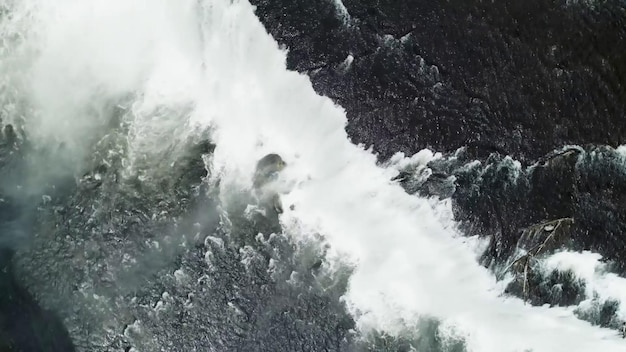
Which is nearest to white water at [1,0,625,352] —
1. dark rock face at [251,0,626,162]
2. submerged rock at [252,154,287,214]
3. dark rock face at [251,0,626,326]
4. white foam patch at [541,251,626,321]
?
submerged rock at [252,154,287,214]

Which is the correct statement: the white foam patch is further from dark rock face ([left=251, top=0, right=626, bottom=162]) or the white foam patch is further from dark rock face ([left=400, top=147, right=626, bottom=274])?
dark rock face ([left=251, top=0, right=626, bottom=162])

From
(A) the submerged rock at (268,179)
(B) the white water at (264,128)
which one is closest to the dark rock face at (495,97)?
(B) the white water at (264,128)

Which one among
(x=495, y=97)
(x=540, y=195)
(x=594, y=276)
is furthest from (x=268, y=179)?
(x=594, y=276)

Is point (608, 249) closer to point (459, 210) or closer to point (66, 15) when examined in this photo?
point (459, 210)

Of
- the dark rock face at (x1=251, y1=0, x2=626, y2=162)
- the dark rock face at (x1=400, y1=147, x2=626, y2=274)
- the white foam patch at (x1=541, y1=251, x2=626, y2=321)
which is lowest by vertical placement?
the white foam patch at (x1=541, y1=251, x2=626, y2=321)

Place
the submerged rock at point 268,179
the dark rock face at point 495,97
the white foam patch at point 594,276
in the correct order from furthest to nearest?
the submerged rock at point 268,179 < the dark rock face at point 495,97 < the white foam patch at point 594,276

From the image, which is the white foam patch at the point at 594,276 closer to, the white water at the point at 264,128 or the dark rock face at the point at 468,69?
the white water at the point at 264,128

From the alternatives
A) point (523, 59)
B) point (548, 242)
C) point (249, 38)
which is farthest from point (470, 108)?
point (249, 38)
